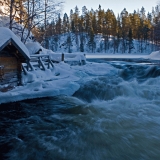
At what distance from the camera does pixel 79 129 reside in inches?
251

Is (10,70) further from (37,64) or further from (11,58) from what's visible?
(37,64)

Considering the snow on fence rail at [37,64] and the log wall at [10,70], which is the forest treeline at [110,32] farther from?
the log wall at [10,70]

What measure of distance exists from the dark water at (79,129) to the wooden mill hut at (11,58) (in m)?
1.93

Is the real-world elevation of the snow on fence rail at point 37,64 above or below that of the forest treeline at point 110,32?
below

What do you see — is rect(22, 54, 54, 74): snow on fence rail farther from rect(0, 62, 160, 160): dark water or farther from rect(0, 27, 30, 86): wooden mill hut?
rect(0, 62, 160, 160): dark water

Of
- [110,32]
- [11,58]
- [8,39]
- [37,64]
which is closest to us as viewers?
[8,39]

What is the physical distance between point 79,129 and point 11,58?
6.18m

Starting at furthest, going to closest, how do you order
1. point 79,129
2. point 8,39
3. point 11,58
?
point 11,58 → point 8,39 → point 79,129

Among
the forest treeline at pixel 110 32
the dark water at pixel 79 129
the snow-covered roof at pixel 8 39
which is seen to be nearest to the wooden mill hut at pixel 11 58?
the snow-covered roof at pixel 8 39

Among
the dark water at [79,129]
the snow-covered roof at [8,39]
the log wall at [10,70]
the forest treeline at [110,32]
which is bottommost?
the dark water at [79,129]

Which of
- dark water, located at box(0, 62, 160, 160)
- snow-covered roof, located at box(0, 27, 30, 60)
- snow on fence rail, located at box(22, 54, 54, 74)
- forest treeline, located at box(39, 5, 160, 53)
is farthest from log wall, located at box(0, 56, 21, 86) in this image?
forest treeline, located at box(39, 5, 160, 53)

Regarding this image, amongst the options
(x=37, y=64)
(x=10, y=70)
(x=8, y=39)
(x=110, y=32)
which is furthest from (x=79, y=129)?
(x=110, y=32)

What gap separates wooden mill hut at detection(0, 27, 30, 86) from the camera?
898cm

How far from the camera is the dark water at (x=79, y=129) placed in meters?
4.98
